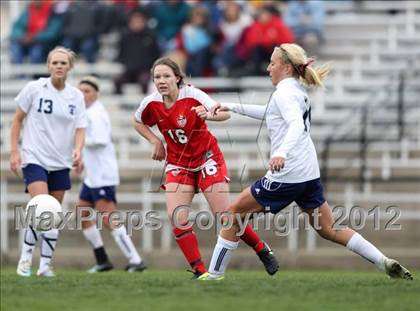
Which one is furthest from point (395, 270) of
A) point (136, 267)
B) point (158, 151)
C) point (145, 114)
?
point (136, 267)

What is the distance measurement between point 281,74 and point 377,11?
11911 mm

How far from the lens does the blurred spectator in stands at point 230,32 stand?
2042 centimetres

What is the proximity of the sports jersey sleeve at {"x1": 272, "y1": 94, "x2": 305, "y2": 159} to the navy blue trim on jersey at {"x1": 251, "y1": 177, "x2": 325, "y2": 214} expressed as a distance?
0.38 metres

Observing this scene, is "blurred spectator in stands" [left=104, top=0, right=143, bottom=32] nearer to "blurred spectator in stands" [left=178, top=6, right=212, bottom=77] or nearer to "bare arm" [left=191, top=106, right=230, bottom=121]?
"blurred spectator in stands" [left=178, top=6, right=212, bottom=77]

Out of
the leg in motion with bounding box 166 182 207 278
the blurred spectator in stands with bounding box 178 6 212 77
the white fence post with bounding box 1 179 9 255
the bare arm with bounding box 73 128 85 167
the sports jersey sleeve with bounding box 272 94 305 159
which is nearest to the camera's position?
the sports jersey sleeve with bounding box 272 94 305 159

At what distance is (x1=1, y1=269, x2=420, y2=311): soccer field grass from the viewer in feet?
27.9

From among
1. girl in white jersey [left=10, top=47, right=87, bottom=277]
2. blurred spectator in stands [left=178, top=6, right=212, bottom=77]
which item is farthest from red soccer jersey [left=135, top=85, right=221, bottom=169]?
blurred spectator in stands [left=178, top=6, right=212, bottom=77]

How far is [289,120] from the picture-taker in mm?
9930

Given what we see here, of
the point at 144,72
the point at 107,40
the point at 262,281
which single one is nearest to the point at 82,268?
the point at 144,72

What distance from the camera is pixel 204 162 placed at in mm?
11070

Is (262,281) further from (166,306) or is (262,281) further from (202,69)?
(202,69)

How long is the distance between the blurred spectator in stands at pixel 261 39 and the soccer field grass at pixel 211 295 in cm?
977

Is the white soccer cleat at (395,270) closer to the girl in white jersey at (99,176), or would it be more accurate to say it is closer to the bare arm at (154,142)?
the bare arm at (154,142)

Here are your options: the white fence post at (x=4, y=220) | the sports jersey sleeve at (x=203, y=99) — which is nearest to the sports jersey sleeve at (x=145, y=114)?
the sports jersey sleeve at (x=203, y=99)
